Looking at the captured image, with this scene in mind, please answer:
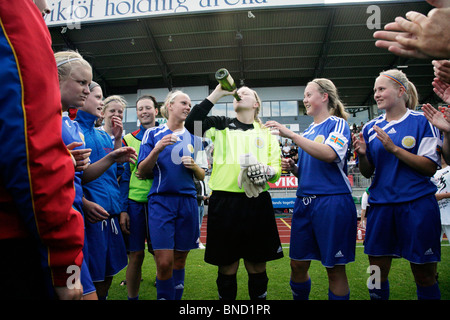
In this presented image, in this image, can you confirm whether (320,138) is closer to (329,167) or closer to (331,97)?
(329,167)

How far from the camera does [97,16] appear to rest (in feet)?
39.7

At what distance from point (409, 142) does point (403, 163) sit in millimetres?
201

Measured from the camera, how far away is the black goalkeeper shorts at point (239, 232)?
2.35 meters

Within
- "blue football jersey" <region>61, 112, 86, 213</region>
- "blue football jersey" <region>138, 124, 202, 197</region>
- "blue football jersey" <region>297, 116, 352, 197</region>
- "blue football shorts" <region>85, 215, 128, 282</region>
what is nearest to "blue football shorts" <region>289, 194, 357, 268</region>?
"blue football jersey" <region>297, 116, 352, 197</region>

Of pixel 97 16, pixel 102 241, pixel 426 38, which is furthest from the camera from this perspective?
pixel 97 16

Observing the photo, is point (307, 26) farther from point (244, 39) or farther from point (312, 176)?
point (312, 176)

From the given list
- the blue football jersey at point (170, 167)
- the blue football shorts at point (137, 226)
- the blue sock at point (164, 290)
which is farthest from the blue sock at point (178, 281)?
the blue football jersey at point (170, 167)

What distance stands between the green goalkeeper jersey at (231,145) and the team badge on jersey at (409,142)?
43.7 inches

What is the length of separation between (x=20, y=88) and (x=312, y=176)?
2.24m

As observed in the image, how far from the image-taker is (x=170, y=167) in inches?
113

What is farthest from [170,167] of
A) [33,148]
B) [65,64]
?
[33,148]

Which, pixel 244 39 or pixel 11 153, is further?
pixel 244 39

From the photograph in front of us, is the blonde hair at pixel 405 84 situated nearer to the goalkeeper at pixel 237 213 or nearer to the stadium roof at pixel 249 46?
the goalkeeper at pixel 237 213

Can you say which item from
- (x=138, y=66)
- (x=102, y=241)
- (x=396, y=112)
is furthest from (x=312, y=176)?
(x=138, y=66)
